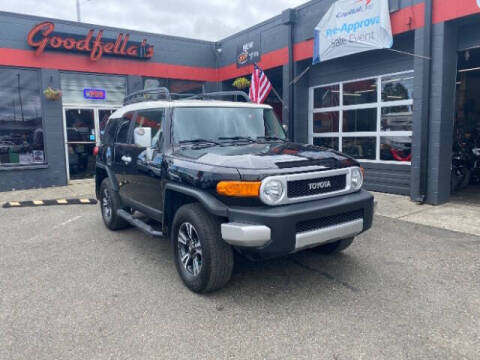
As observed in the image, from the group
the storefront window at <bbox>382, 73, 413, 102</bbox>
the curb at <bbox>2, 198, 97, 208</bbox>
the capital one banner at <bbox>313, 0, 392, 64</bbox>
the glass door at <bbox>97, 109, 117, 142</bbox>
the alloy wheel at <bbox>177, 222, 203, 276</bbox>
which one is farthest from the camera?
the glass door at <bbox>97, 109, 117, 142</bbox>

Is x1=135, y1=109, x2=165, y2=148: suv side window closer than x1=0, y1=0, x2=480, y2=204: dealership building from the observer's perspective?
→ Yes

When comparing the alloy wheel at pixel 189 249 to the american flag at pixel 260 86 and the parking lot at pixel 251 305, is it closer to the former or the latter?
the parking lot at pixel 251 305

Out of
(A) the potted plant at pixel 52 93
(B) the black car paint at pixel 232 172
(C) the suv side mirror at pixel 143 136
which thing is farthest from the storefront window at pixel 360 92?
(A) the potted plant at pixel 52 93

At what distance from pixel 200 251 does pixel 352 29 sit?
7092mm

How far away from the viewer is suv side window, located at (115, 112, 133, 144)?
212 inches

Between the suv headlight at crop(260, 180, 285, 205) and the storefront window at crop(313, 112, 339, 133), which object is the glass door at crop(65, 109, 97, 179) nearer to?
the storefront window at crop(313, 112, 339, 133)

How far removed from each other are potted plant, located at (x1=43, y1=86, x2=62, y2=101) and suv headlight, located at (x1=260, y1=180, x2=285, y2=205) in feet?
31.2

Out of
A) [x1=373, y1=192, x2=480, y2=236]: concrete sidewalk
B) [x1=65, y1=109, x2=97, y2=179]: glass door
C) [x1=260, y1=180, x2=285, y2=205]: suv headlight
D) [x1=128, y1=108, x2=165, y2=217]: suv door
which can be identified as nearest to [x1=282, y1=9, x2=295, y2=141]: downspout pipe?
[x1=373, y1=192, x2=480, y2=236]: concrete sidewalk

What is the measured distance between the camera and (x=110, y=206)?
6.06 metres

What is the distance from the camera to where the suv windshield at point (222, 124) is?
442 cm

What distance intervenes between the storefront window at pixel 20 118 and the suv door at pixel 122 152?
21.6 ft

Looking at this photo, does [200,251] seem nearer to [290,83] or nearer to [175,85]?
[290,83]

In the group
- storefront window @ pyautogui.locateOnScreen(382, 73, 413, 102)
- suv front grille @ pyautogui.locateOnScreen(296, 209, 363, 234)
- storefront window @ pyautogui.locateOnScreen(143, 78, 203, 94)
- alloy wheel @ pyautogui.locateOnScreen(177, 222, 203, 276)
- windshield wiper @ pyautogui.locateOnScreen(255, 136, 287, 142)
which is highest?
storefront window @ pyautogui.locateOnScreen(143, 78, 203, 94)

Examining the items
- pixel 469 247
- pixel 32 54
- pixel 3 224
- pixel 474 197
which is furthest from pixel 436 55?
pixel 32 54
